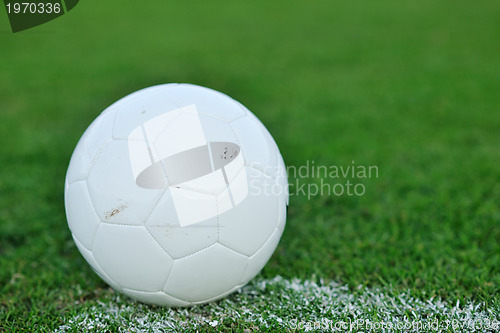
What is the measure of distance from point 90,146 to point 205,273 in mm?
838

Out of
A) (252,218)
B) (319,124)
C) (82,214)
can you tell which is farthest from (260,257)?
(319,124)

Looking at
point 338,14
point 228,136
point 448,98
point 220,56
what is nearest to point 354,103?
point 448,98

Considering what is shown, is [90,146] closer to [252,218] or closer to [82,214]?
[82,214]

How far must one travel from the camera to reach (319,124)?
16.8 ft

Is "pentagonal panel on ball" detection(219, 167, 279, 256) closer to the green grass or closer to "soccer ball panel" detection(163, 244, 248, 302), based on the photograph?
"soccer ball panel" detection(163, 244, 248, 302)

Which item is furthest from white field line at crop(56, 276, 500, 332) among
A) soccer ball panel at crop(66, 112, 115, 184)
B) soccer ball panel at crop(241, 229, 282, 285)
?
soccer ball panel at crop(66, 112, 115, 184)

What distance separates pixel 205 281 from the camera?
229cm

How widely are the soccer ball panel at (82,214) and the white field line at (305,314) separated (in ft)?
1.46

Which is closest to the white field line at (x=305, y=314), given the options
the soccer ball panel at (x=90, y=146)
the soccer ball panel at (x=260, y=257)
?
the soccer ball panel at (x=260, y=257)

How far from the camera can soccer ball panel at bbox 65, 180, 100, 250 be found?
226 cm

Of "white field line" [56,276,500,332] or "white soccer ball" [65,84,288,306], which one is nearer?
"white soccer ball" [65,84,288,306]

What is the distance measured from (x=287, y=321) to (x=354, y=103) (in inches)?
151

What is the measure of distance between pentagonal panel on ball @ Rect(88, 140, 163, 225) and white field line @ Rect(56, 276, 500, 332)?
597 millimetres

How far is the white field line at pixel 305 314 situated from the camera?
237 centimetres
